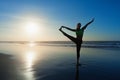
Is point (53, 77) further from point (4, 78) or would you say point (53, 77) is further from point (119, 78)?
point (119, 78)

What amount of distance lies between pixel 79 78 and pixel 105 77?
1.38m

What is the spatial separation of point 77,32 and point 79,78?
2.69m

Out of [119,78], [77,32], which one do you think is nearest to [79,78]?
[119,78]

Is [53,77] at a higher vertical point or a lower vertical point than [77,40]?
lower

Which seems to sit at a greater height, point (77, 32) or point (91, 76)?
point (77, 32)

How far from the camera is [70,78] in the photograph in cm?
999

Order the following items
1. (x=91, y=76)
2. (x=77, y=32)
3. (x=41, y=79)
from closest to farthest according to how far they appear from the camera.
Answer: (x=77, y=32) < (x=41, y=79) < (x=91, y=76)

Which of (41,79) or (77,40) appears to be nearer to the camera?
(77,40)

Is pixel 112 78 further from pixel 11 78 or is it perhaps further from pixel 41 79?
pixel 11 78

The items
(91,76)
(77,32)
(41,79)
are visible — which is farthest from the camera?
(91,76)

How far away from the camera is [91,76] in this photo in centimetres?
1059

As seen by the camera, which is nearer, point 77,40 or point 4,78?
point 77,40

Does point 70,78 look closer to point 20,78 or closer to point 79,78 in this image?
point 79,78

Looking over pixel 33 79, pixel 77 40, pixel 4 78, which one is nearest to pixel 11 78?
pixel 4 78
